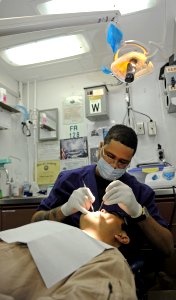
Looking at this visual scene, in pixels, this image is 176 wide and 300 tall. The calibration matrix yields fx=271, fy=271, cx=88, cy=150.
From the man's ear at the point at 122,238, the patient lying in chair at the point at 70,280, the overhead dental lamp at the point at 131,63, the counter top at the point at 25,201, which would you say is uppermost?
the overhead dental lamp at the point at 131,63

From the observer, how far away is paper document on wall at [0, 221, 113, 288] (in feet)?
2.55

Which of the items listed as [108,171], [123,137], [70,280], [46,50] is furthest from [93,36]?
[70,280]

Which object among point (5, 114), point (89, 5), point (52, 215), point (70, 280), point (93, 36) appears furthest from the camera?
point (5, 114)

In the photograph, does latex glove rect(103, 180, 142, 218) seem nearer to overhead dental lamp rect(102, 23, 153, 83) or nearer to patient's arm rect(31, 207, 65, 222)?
patient's arm rect(31, 207, 65, 222)

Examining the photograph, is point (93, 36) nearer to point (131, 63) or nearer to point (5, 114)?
point (131, 63)

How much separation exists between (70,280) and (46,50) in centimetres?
230

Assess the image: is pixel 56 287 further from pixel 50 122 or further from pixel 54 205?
pixel 50 122

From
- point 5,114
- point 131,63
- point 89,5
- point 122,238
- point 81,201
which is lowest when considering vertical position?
point 122,238

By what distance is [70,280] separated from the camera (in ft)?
2.40

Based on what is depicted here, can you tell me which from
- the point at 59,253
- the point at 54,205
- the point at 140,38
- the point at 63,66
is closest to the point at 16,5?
the point at 63,66

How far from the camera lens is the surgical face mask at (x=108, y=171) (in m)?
1.40

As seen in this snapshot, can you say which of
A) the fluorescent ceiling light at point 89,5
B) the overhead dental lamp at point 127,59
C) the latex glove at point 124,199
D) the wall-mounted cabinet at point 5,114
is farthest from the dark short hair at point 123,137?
the wall-mounted cabinet at point 5,114

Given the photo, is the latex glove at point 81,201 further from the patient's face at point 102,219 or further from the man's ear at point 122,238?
the man's ear at point 122,238

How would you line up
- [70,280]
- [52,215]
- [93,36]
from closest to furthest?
[70,280]
[52,215]
[93,36]
